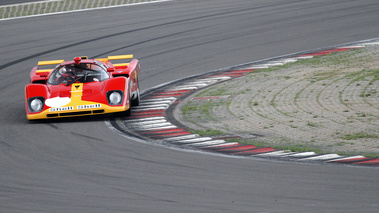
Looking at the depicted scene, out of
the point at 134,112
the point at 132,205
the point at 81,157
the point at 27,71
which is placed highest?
the point at 27,71

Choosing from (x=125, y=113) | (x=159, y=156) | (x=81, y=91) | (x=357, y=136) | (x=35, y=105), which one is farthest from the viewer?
(x=125, y=113)

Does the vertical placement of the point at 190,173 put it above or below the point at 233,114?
below

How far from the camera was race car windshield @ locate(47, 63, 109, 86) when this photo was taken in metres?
13.5

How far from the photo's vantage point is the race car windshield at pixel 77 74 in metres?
13.5

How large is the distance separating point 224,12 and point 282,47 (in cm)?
602

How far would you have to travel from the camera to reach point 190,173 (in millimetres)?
8516

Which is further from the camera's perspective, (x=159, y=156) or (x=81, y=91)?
(x=81, y=91)

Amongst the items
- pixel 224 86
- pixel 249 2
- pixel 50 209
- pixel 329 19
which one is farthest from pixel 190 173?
pixel 249 2

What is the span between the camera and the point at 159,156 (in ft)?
31.4

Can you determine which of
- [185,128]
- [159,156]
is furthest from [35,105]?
[159,156]

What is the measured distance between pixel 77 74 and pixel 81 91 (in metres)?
0.96

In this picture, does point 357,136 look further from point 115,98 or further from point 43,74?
point 43,74

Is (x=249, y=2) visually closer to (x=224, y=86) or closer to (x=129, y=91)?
(x=224, y=86)

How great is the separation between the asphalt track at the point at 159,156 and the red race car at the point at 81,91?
29 cm
